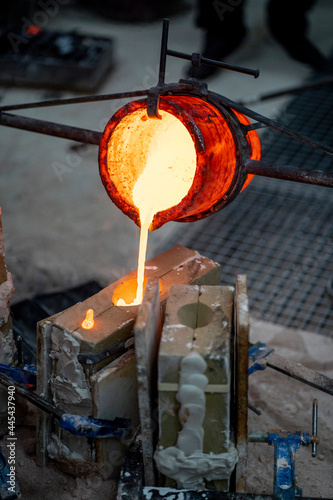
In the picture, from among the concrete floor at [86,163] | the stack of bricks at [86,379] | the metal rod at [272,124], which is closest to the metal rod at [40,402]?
the stack of bricks at [86,379]

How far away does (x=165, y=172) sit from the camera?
2840mm

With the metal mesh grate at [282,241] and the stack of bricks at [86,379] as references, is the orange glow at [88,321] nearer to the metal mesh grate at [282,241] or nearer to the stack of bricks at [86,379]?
the stack of bricks at [86,379]

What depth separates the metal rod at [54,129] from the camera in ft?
9.78

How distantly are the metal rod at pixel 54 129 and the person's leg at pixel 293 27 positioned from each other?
5047 mm

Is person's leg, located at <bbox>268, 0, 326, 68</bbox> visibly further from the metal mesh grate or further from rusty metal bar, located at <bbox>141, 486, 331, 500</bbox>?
rusty metal bar, located at <bbox>141, 486, 331, 500</bbox>

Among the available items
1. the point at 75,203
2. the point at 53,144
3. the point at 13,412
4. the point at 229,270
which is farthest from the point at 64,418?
the point at 53,144

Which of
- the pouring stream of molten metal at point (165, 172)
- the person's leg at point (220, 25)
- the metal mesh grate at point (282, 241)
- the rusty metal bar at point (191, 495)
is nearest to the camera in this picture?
the rusty metal bar at point (191, 495)

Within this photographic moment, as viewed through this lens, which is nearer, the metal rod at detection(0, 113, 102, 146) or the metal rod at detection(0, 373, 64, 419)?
the metal rod at detection(0, 373, 64, 419)

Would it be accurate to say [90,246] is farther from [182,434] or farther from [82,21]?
[82,21]

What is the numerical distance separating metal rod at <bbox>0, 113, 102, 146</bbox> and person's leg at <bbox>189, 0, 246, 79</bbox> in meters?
4.46

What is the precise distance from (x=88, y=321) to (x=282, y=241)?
2.73 metres

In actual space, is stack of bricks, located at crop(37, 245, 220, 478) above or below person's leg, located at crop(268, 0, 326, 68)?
below

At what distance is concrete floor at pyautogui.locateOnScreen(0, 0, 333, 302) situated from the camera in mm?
4832

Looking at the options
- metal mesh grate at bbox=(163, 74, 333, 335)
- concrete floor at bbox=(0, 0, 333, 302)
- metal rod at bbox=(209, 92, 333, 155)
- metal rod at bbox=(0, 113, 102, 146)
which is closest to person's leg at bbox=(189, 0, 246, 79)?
concrete floor at bbox=(0, 0, 333, 302)
